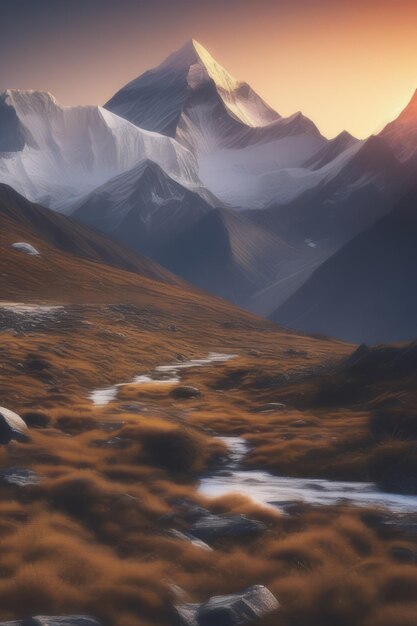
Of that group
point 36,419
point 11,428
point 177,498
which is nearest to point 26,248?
point 36,419

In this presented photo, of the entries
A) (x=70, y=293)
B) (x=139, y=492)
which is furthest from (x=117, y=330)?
(x=139, y=492)

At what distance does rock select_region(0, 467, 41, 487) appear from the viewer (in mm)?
24061

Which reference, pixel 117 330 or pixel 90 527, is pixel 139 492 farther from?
pixel 117 330

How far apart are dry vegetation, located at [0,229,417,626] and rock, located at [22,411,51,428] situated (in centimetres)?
11

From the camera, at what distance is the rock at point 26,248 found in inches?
7229

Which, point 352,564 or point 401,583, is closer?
point 401,583

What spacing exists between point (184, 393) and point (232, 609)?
35.5 m

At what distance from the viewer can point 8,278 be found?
484ft

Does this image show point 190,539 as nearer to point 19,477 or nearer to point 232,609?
point 232,609

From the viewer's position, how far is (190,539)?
66.4ft

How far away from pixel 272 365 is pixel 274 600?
199 feet

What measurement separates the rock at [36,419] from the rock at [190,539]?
15.6 metres

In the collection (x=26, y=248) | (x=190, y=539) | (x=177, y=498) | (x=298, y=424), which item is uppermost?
(x=26, y=248)

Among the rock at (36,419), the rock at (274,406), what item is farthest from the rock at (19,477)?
the rock at (274,406)
